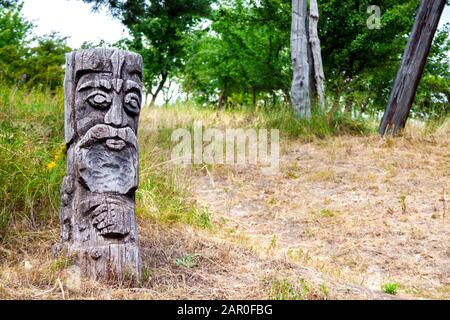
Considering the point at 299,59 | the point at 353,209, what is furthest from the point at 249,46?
the point at 353,209

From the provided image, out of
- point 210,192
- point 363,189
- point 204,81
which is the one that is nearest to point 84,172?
point 210,192

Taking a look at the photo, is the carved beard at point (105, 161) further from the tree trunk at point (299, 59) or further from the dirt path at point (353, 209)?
the tree trunk at point (299, 59)

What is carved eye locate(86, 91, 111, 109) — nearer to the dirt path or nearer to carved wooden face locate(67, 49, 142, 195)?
carved wooden face locate(67, 49, 142, 195)

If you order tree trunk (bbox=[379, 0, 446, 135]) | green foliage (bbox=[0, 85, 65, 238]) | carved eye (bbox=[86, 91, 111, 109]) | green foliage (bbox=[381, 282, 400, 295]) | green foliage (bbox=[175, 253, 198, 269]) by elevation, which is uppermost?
tree trunk (bbox=[379, 0, 446, 135])

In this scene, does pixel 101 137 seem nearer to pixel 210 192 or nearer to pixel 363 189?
pixel 210 192

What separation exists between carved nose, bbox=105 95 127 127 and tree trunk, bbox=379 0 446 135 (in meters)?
7.89

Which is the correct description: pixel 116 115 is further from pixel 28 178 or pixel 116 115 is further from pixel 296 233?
pixel 296 233

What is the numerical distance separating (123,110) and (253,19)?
11.3 meters

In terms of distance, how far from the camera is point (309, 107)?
12.3 m

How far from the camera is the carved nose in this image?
4.66m

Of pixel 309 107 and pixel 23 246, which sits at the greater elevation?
pixel 309 107

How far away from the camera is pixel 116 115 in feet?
15.3

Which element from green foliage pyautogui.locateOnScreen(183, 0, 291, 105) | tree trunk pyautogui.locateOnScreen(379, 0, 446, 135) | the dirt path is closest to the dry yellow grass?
the dirt path

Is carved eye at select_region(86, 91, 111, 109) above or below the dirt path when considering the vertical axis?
above
